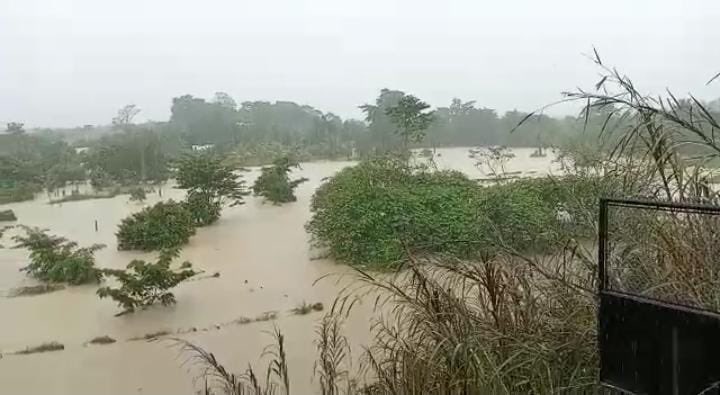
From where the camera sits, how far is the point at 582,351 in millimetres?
1732

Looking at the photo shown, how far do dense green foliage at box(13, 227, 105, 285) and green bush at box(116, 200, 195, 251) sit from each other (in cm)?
31

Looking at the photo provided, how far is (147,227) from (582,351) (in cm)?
338

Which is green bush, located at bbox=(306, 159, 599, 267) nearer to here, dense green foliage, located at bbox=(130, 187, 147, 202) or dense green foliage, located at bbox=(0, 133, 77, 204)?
dense green foliage, located at bbox=(130, 187, 147, 202)

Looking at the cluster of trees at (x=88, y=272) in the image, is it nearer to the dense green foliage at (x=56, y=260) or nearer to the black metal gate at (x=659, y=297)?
the dense green foliage at (x=56, y=260)

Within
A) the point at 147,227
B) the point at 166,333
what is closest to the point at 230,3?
the point at 147,227

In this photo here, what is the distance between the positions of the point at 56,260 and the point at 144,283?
1.88 feet

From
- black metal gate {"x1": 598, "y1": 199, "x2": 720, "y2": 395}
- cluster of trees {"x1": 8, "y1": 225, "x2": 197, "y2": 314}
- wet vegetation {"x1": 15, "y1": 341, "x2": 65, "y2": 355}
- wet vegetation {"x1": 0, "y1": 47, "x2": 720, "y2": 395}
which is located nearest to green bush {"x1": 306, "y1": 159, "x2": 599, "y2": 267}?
wet vegetation {"x1": 0, "y1": 47, "x2": 720, "y2": 395}

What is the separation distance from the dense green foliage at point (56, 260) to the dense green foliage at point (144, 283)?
0.13 m

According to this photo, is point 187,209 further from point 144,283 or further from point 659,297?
point 659,297

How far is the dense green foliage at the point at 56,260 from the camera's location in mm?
3951

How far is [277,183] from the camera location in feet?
16.5

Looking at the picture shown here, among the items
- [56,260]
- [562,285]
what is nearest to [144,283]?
[56,260]

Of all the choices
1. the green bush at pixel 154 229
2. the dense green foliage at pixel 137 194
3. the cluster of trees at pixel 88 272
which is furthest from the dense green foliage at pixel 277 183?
the cluster of trees at pixel 88 272

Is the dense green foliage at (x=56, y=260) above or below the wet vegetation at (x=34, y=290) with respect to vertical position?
above
